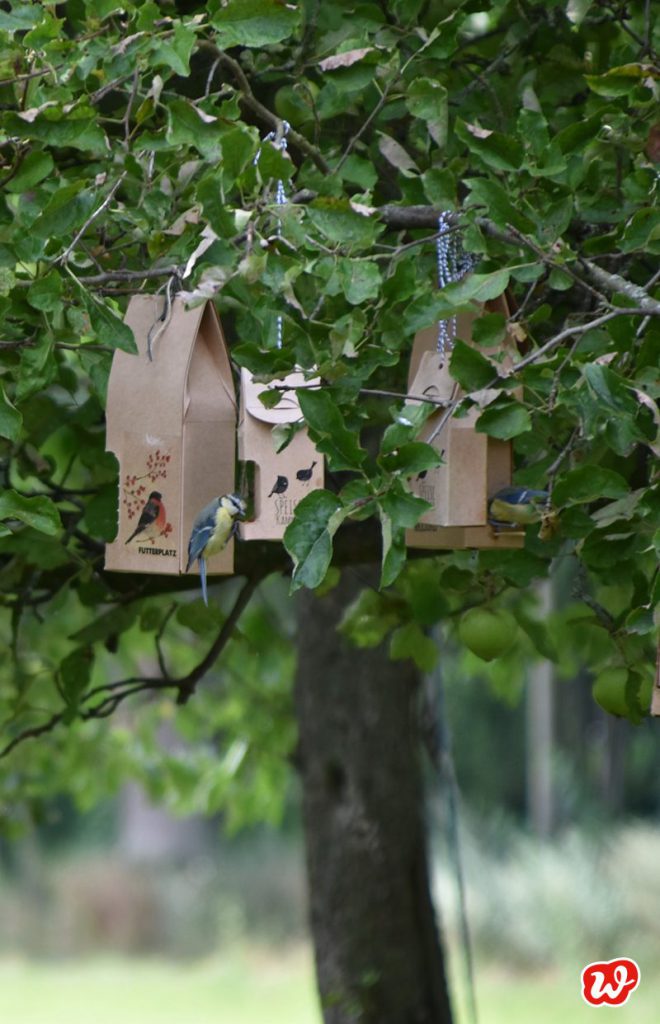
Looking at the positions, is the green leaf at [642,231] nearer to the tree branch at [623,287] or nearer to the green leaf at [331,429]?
the tree branch at [623,287]

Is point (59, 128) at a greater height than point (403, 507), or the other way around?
point (59, 128)

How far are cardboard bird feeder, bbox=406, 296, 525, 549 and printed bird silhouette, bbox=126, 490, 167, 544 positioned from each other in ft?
1.22

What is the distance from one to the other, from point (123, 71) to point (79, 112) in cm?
9

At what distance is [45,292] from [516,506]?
2.36 ft

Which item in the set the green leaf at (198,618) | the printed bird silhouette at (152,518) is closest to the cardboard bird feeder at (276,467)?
the printed bird silhouette at (152,518)

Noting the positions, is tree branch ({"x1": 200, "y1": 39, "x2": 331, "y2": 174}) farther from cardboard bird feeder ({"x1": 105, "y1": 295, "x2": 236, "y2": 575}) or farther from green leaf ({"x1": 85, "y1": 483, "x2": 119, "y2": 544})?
green leaf ({"x1": 85, "y1": 483, "x2": 119, "y2": 544})

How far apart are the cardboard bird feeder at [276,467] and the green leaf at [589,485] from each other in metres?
0.34

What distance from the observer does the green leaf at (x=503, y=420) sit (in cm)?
183

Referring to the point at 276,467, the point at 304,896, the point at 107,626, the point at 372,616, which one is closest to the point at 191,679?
the point at 107,626

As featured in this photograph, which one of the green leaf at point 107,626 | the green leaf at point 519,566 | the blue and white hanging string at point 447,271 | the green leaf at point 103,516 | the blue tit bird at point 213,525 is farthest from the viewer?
the green leaf at point 107,626

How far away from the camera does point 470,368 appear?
5.99 feet

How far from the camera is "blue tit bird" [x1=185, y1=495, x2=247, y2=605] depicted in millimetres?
1893

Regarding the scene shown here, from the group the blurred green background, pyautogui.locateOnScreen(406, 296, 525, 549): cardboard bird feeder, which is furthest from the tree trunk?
the blurred green background

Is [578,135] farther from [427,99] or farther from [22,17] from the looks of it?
[22,17]
